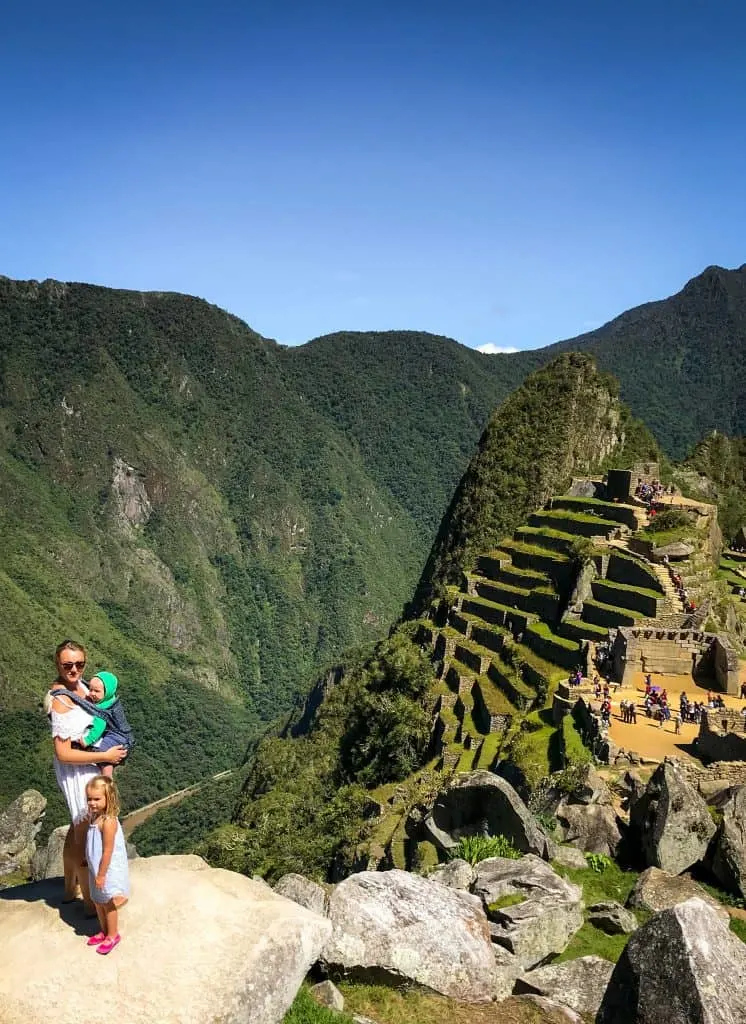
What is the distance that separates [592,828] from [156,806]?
406 feet

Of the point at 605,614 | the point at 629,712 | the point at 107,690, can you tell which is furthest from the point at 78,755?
the point at 605,614

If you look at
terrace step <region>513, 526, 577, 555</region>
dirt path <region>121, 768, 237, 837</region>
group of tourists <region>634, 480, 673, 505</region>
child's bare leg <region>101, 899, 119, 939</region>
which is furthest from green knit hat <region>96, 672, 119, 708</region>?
dirt path <region>121, 768, 237, 837</region>

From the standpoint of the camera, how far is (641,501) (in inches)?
1721

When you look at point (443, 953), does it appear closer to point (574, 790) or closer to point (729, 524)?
point (574, 790)

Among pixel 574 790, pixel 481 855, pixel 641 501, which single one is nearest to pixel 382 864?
pixel 574 790

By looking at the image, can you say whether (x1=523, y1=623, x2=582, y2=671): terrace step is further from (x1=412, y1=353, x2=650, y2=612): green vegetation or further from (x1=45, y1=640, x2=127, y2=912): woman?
(x1=412, y1=353, x2=650, y2=612): green vegetation

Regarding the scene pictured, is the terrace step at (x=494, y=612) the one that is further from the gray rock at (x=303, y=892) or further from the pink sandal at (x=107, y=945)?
the pink sandal at (x=107, y=945)

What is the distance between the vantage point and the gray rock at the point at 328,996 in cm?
784

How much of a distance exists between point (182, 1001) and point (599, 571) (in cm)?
3248

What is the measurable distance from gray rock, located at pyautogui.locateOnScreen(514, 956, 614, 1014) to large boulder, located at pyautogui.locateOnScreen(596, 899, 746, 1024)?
6.61 feet

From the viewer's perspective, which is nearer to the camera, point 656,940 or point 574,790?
point 656,940

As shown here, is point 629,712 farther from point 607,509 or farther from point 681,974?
point 607,509

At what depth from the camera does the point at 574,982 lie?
8.43m

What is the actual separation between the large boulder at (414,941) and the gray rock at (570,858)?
3613 mm
